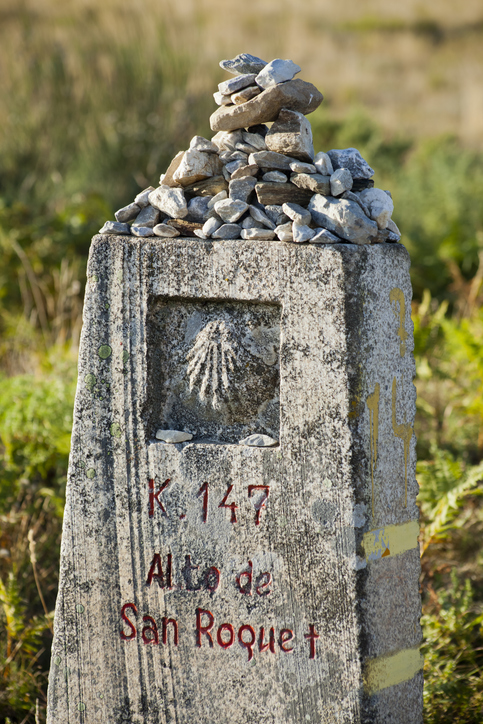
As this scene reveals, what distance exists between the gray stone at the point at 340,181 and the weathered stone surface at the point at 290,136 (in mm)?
96

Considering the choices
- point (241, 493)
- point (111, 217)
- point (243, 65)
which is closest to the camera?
point (241, 493)

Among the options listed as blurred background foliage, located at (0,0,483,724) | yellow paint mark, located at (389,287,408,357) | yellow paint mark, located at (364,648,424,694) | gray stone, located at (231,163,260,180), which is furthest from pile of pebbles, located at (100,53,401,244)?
blurred background foliage, located at (0,0,483,724)

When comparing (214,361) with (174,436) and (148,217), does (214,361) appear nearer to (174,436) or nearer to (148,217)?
(174,436)

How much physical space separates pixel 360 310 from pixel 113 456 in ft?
2.51

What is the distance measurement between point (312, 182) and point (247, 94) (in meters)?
0.31

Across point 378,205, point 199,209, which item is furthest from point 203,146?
point 378,205

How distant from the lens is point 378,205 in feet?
5.35

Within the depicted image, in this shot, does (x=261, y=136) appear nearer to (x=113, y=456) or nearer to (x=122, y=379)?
(x=122, y=379)

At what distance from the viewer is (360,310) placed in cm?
152

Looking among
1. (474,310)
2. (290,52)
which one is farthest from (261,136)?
(290,52)

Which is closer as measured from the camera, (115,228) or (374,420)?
(374,420)

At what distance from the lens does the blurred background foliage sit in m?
2.38

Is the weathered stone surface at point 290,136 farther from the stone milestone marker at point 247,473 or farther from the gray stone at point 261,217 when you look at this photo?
the gray stone at point 261,217

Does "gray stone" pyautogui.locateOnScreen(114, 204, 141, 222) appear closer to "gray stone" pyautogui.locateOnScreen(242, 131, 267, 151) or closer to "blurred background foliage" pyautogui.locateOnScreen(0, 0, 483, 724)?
"gray stone" pyautogui.locateOnScreen(242, 131, 267, 151)
